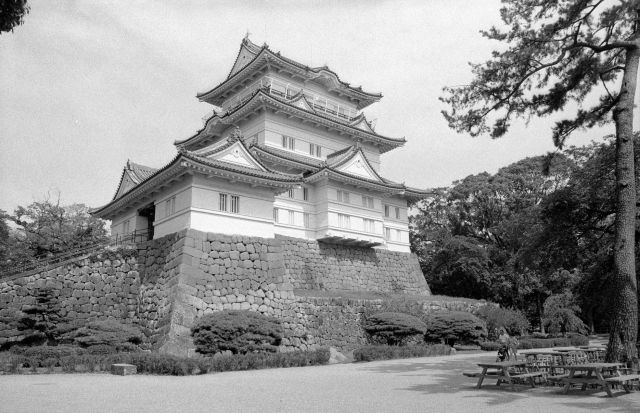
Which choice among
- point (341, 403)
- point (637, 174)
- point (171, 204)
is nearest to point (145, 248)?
point (171, 204)

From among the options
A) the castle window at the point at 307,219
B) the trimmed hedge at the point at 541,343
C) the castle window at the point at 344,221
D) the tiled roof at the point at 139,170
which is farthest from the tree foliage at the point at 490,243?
the tiled roof at the point at 139,170

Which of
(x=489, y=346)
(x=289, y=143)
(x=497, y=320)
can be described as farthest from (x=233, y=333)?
(x=497, y=320)

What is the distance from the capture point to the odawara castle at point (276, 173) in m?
21.5

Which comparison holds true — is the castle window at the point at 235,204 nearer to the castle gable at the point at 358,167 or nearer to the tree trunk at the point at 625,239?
the castle gable at the point at 358,167

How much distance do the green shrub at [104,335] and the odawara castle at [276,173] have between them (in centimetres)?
471

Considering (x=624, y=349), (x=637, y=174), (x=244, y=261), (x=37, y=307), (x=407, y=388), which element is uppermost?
(x=637, y=174)

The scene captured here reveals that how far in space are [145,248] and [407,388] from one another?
14822 millimetres

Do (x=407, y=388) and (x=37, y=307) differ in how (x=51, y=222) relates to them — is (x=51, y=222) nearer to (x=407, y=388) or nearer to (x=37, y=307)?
(x=37, y=307)

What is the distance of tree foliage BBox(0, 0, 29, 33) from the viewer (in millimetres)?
6925

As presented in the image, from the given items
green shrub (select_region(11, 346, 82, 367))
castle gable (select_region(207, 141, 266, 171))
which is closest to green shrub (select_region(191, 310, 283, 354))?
green shrub (select_region(11, 346, 82, 367))

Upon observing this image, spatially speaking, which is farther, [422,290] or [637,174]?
[422,290]

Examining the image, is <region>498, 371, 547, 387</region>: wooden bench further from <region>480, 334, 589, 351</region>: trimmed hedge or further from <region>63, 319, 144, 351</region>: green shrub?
<region>480, 334, 589, 351</region>: trimmed hedge

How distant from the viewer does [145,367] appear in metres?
15.1

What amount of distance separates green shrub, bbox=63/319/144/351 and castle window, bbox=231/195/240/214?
6.50 metres
